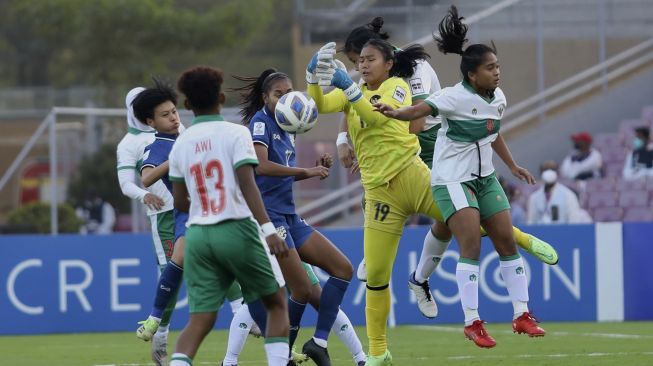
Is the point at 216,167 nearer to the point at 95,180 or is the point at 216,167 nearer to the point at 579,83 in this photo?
the point at 579,83

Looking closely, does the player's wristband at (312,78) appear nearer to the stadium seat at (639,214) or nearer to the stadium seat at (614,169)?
the stadium seat at (639,214)

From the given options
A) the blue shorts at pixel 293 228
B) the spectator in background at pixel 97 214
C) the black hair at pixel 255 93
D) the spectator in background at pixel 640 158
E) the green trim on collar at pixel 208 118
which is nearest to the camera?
the green trim on collar at pixel 208 118

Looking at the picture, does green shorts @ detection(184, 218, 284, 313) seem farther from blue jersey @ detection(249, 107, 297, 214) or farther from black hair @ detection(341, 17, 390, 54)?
black hair @ detection(341, 17, 390, 54)

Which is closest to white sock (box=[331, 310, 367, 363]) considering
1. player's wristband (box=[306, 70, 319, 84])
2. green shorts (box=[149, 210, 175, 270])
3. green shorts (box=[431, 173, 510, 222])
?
green shorts (box=[431, 173, 510, 222])

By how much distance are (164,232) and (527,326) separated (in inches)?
137

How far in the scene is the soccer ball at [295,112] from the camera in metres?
10.8

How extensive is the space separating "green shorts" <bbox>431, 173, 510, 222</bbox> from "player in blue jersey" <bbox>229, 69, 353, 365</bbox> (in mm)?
889

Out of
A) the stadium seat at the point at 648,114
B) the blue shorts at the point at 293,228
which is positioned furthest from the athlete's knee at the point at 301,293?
the stadium seat at the point at 648,114

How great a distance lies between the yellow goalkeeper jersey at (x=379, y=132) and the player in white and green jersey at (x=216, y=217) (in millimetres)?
1906

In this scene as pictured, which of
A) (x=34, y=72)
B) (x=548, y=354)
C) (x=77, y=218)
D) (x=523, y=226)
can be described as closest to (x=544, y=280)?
(x=523, y=226)

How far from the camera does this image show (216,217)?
29.7 feet

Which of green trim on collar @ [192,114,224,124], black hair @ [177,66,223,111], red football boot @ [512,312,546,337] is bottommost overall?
red football boot @ [512,312,546,337]

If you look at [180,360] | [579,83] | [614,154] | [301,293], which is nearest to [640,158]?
[614,154]

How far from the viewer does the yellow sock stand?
11.1 metres
